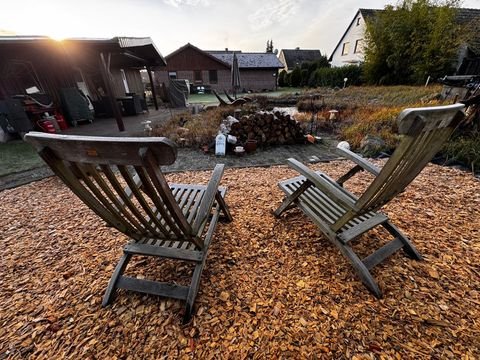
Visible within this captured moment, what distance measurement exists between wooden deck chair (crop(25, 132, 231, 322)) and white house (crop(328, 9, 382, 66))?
25247mm

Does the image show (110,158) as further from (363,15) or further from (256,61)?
(363,15)

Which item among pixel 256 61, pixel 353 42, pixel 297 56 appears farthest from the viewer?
pixel 297 56

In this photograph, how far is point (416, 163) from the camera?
1.21 metres

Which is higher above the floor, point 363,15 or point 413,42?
point 363,15

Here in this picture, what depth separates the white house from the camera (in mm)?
20016

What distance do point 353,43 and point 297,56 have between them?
1531cm

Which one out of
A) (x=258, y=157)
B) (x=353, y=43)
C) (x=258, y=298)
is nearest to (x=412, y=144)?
(x=258, y=298)

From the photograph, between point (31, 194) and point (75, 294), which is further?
point (31, 194)

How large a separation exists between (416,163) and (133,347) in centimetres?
197

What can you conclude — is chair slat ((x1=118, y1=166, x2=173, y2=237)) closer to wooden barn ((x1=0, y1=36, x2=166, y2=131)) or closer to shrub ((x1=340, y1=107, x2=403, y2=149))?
shrub ((x1=340, y1=107, x2=403, y2=149))

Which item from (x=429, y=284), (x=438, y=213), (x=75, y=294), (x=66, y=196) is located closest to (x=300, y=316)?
(x=429, y=284)

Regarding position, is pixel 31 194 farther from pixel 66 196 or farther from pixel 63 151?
pixel 63 151

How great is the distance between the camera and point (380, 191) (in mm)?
1266

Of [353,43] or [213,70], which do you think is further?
[353,43]
